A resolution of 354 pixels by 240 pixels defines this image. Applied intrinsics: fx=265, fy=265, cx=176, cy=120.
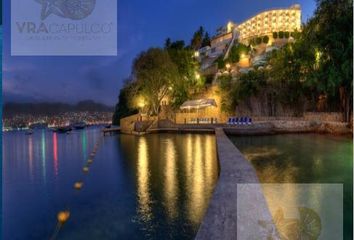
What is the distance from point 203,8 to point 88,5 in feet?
261

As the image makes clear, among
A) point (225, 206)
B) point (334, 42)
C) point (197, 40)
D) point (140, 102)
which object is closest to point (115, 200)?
point (225, 206)

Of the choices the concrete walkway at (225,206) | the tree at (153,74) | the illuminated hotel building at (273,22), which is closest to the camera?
the concrete walkway at (225,206)

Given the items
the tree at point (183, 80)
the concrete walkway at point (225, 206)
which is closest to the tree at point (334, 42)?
the concrete walkway at point (225, 206)

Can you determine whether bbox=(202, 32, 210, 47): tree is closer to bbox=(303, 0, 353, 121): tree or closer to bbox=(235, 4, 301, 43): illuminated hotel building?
bbox=(235, 4, 301, 43): illuminated hotel building

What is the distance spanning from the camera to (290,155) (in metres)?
9.27

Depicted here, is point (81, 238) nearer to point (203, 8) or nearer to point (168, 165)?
point (168, 165)

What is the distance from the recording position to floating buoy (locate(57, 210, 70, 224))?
444cm

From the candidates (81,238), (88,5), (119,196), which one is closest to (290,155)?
(119,196)

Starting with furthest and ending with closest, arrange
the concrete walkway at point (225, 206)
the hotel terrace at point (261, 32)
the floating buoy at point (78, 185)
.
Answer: the hotel terrace at point (261, 32) → the floating buoy at point (78, 185) → the concrete walkway at point (225, 206)

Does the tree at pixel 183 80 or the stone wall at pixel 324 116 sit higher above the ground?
the tree at pixel 183 80
